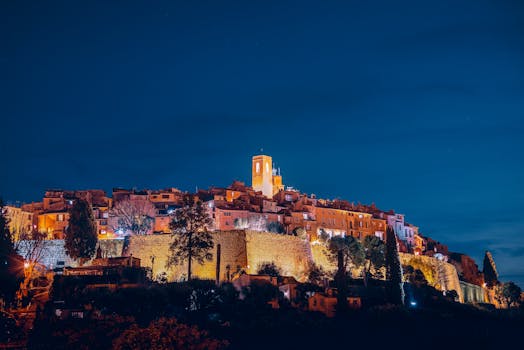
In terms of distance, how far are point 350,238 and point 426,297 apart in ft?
30.3

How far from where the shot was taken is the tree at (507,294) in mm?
83500

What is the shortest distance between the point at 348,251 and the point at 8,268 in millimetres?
31211

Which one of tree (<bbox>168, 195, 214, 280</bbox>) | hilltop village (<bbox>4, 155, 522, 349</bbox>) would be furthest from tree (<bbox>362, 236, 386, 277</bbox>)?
tree (<bbox>168, 195, 214, 280</bbox>)

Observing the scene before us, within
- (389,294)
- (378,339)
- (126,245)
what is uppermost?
(126,245)

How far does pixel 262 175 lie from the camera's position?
88938 millimetres

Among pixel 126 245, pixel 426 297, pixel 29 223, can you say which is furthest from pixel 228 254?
pixel 29 223

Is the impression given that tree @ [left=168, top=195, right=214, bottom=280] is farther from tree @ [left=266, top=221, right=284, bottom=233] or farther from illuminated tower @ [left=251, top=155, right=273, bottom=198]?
illuminated tower @ [left=251, top=155, right=273, bottom=198]

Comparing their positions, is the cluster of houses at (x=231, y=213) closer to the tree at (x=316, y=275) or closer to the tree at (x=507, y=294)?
the tree at (x=316, y=275)

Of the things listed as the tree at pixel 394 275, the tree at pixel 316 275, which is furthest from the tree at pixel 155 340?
the tree at pixel 394 275

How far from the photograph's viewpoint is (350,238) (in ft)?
222

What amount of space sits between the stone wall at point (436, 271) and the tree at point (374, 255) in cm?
476

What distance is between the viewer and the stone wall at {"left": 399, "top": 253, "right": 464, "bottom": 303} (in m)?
72.8

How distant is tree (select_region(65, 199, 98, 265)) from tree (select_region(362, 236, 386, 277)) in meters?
24.5

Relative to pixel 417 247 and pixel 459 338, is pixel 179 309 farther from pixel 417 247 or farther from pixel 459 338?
pixel 417 247
